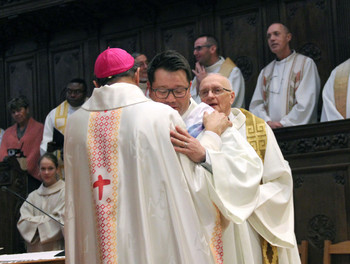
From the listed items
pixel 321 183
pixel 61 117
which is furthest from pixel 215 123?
pixel 61 117

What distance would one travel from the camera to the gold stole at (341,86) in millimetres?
8078

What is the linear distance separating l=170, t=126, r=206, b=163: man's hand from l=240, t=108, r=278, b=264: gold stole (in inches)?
45.3

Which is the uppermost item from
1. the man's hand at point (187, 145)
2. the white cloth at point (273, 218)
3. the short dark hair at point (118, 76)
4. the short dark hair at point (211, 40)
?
the short dark hair at point (211, 40)

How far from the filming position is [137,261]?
136 inches

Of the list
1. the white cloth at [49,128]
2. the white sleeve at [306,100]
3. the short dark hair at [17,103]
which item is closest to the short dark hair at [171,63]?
the white sleeve at [306,100]

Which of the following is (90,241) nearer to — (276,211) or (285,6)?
(276,211)

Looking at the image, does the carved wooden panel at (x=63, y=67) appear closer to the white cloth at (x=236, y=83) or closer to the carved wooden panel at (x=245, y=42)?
the carved wooden panel at (x=245, y=42)

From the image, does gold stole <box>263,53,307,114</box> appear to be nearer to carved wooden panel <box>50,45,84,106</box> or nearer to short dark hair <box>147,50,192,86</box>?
carved wooden panel <box>50,45,84,106</box>

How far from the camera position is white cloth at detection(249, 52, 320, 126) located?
8.33m

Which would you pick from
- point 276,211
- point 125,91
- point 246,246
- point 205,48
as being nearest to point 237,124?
point 276,211

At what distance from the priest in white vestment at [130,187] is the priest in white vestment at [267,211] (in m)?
0.60

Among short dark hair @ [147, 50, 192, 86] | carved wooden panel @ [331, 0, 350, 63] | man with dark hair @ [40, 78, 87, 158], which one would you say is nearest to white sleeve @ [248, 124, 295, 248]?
short dark hair @ [147, 50, 192, 86]

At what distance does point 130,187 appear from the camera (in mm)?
3559

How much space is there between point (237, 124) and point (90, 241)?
Result: 1.80 meters
